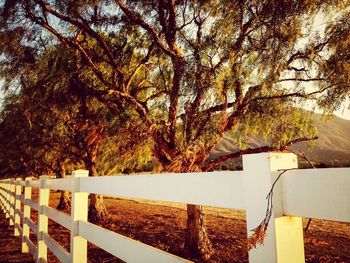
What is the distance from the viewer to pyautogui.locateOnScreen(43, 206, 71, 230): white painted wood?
343 centimetres

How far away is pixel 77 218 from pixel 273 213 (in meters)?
2.49

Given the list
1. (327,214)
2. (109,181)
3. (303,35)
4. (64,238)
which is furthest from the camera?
(64,238)

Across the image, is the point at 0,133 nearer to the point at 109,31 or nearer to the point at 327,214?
the point at 109,31

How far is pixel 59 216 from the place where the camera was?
12.7ft

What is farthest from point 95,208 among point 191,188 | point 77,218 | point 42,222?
point 191,188

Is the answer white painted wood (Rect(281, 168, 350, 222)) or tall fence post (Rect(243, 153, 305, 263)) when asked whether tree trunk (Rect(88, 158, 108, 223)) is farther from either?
white painted wood (Rect(281, 168, 350, 222))

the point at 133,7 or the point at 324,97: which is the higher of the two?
the point at 133,7

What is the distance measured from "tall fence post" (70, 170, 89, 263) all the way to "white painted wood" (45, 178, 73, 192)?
0.57ft

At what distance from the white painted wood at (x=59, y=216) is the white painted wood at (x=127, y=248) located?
750 mm

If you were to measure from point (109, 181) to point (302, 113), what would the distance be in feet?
23.0

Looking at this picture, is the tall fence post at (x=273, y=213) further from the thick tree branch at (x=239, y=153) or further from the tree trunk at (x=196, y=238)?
the tree trunk at (x=196, y=238)

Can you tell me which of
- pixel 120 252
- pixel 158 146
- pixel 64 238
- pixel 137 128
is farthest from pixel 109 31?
pixel 120 252

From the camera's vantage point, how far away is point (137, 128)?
296 inches

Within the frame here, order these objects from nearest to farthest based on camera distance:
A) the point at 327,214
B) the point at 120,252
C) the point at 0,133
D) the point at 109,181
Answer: the point at 327,214 < the point at 120,252 < the point at 109,181 < the point at 0,133
